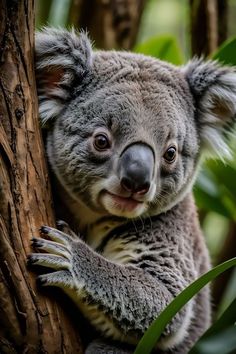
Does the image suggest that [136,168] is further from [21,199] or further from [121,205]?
[21,199]

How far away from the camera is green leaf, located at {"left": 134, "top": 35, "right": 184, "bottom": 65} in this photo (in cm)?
455

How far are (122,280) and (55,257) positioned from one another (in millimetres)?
429

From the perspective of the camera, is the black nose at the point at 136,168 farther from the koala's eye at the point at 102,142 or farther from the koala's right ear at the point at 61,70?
the koala's right ear at the point at 61,70

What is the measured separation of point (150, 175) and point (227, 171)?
1.22 m

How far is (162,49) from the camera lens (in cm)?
457

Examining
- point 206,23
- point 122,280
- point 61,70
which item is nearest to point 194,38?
point 206,23

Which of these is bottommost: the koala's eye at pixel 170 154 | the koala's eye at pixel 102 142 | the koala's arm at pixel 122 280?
the koala's arm at pixel 122 280

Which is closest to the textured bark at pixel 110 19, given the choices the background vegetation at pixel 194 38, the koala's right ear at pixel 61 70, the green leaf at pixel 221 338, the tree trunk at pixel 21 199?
the background vegetation at pixel 194 38

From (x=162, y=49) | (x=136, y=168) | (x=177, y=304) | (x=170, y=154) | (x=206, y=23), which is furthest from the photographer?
(x=206, y=23)

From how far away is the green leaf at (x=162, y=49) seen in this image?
14.9 ft

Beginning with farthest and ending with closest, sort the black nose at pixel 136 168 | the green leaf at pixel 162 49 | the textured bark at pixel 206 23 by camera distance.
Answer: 1. the textured bark at pixel 206 23
2. the green leaf at pixel 162 49
3. the black nose at pixel 136 168

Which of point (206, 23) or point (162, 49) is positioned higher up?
point (206, 23)

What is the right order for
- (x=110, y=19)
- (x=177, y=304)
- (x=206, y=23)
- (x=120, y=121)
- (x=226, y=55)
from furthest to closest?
(x=110, y=19), (x=206, y=23), (x=226, y=55), (x=120, y=121), (x=177, y=304)

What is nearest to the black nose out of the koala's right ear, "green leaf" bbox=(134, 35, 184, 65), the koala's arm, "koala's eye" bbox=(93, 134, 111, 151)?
"koala's eye" bbox=(93, 134, 111, 151)
